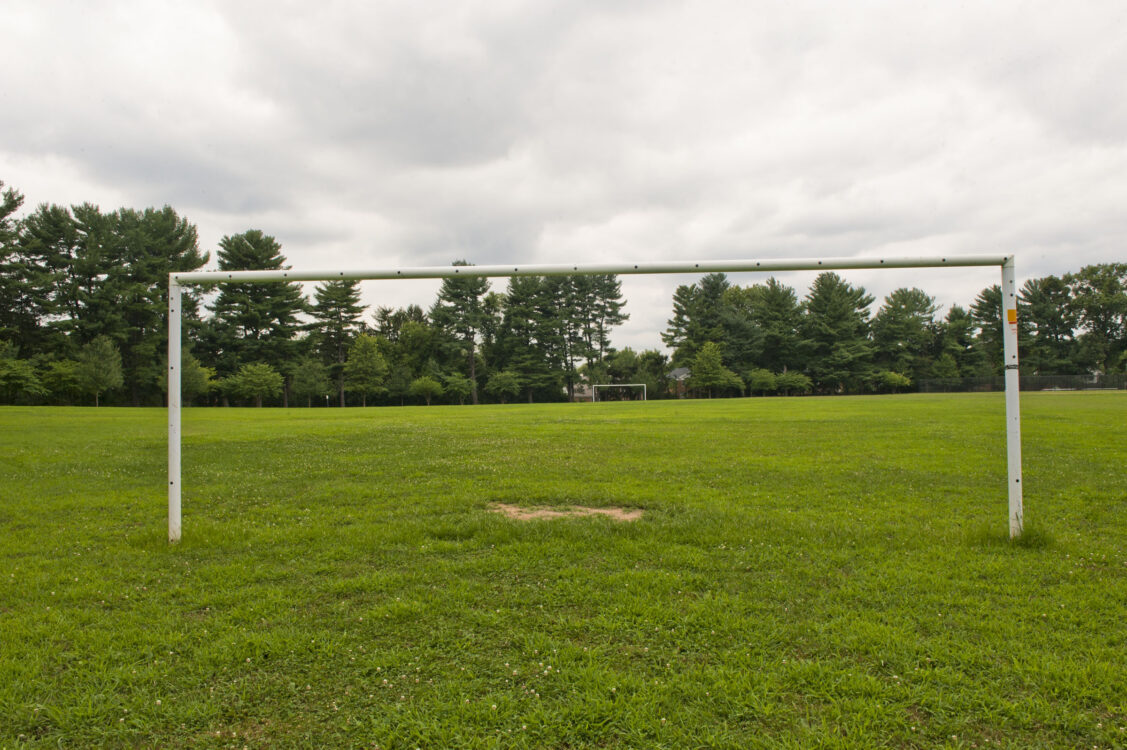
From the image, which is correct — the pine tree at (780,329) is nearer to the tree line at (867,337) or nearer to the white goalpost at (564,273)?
the tree line at (867,337)

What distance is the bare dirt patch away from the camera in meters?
7.30

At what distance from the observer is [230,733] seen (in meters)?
2.94

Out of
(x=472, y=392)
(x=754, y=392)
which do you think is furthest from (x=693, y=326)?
(x=472, y=392)

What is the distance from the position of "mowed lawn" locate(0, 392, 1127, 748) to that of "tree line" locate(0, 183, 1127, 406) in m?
48.3

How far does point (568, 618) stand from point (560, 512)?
11.1 ft

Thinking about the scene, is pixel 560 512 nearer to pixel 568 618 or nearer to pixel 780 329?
pixel 568 618

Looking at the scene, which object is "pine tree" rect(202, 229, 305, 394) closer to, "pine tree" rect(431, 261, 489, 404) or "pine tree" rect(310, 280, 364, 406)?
"pine tree" rect(310, 280, 364, 406)

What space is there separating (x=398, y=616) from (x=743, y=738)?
8.26ft

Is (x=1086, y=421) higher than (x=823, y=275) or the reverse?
the reverse

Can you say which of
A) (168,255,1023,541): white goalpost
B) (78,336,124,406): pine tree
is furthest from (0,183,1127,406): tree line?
(168,255,1023,541): white goalpost

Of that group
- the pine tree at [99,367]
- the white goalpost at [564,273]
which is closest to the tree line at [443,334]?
the pine tree at [99,367]

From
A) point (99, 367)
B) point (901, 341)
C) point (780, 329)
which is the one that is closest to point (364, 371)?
point (99, 367)

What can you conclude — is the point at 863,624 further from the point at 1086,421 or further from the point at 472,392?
the point at 472,392

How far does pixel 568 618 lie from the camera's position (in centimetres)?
420
